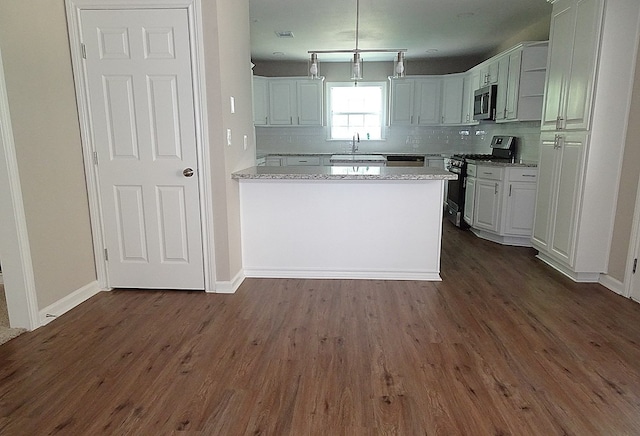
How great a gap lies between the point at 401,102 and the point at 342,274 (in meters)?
4.60

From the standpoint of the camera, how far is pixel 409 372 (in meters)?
2.17

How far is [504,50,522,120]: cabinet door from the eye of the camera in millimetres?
4805

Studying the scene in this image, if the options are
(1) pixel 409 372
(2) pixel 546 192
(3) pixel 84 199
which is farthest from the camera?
(2) pixel 546 192

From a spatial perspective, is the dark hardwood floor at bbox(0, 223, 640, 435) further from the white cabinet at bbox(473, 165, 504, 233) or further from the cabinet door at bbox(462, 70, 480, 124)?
the cabinet door at bbox(462, 70, 480, 124)

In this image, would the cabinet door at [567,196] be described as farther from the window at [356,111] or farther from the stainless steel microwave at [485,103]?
the window at [356,111]

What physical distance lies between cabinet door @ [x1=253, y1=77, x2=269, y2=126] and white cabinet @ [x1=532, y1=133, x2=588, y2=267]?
187 inches

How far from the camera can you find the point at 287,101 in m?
7.36

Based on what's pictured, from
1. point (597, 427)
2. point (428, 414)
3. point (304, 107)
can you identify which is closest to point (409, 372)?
point (428, 414)

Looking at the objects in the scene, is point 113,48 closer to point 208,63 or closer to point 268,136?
point 208,63

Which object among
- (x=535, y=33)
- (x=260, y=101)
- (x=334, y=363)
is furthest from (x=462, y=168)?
(x=334, y=363)

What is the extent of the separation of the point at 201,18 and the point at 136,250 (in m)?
1.79

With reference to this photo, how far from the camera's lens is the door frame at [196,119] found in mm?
2891

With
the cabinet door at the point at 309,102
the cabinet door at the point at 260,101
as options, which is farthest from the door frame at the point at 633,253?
the cabinet door at the point at 260,101

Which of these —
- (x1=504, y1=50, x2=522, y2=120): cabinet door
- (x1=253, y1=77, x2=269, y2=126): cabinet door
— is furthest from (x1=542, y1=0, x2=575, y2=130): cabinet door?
(x1=253, y1=77, x2=269, y2=126): cabinet door
